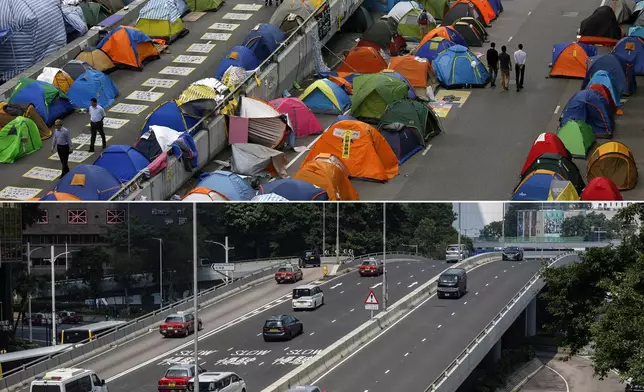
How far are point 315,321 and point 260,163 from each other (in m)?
5.74

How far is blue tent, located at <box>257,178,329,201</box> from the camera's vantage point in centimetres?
4312

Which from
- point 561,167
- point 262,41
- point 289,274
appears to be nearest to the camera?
point 289,274

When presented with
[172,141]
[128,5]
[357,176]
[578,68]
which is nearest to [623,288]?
[357,176]

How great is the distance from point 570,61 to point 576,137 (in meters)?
7.32

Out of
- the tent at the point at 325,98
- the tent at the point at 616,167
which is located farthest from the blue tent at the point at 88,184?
the tent at the point at 616,167

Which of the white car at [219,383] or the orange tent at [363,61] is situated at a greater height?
the orange tent at [363,61]

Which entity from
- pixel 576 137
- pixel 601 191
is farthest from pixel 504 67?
pixel 601 191

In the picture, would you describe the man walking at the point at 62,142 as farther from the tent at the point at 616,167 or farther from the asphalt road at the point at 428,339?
the tent at the point at 616,167

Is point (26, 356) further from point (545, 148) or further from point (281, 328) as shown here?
point (545, 148)

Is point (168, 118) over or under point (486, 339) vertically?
over

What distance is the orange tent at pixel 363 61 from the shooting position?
54406mm

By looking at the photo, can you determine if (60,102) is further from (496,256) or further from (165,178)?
(496,256)

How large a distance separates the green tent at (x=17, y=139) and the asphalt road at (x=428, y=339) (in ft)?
37.2

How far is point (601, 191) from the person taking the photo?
143ft
